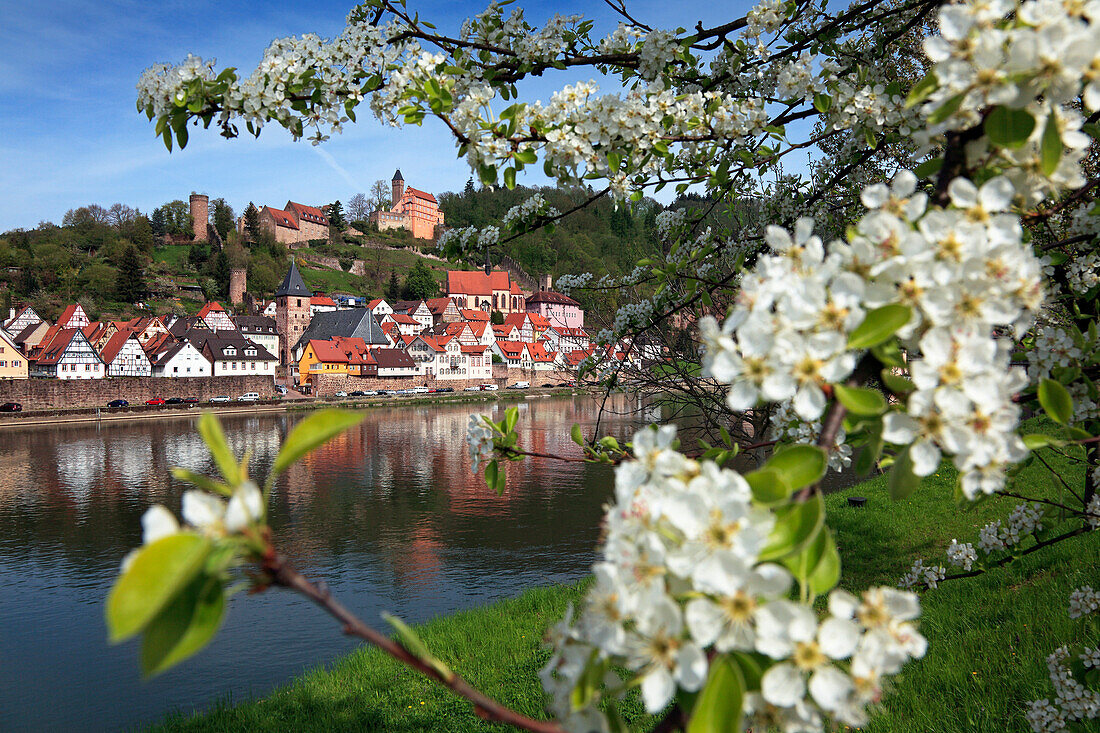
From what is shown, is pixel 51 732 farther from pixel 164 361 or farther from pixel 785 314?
pixel 164 361

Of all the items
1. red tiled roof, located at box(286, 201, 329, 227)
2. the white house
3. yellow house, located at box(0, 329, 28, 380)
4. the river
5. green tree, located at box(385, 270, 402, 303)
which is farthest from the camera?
red tiled roof, located at box(286, 201, 329, 227)

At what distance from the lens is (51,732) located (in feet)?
25.3

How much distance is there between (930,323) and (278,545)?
14437 mm

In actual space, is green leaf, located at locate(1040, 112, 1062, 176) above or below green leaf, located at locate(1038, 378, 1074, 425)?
above

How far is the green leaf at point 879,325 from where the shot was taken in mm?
889

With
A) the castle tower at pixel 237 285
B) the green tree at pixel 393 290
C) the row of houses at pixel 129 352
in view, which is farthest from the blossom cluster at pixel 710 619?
the green tree at pixel 393 290

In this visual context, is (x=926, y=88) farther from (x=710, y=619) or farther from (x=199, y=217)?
(x=199, y=217)

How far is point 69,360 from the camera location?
48594 mm

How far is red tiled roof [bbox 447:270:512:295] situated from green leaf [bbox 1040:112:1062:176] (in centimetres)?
9316

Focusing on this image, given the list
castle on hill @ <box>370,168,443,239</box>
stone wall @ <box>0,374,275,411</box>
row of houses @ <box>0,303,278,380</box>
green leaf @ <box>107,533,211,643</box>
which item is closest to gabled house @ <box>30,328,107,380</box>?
row of houses @ <box>0,303,278,380</box>

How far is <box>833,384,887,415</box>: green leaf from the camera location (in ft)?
3.00

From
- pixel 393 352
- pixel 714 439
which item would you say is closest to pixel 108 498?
pixel 714 439

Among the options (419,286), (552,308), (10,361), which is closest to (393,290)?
(419,286)

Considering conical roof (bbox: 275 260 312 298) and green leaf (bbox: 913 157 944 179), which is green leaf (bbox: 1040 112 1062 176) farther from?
conical roof (bbox: 275 260 312 298)
